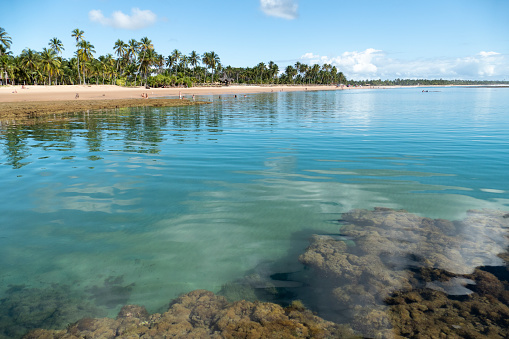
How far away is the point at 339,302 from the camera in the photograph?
4.71 metres

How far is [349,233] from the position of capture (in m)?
6.84

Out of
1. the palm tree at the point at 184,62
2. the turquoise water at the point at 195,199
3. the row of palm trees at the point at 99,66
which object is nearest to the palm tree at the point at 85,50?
the row of palm trees at the point at 99,66

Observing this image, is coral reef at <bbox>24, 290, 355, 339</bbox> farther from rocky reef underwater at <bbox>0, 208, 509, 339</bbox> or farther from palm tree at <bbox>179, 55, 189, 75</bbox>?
palm tree at <bbox>179, 55, 189, 75</bbox>

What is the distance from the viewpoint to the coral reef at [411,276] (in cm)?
426

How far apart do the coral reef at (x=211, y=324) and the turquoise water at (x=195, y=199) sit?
335 mm

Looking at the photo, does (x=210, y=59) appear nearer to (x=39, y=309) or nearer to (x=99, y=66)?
(x=99, y=66)

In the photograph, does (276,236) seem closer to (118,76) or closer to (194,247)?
(194,247)

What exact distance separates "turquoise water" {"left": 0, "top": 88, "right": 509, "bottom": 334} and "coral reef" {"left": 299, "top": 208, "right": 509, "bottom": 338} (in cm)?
62

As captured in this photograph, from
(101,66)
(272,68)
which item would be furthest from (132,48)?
(272,68)

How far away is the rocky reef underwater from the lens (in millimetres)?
4156

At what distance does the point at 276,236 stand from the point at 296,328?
109 inches

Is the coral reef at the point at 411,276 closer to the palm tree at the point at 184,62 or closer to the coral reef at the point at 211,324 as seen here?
the coral reef at the point at 211,324

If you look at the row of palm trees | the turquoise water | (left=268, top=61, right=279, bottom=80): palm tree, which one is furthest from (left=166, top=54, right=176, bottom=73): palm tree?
the turquoise water

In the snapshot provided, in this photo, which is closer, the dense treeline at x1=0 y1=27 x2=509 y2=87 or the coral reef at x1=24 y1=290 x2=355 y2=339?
the coral reef at x1=24 y1=290 x2=355 y2=339
